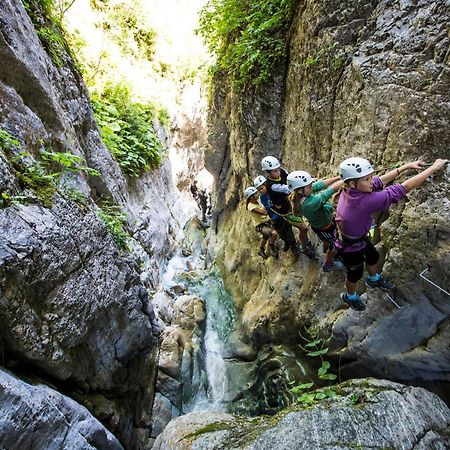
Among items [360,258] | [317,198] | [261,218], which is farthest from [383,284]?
[261,218]

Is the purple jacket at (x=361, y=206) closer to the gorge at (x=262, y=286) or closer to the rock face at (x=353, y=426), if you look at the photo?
the gorge at (x=262, y=286)

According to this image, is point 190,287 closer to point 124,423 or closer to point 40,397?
point 124,423

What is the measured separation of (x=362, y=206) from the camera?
4.47 meters

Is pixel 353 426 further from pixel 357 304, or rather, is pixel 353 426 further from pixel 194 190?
pixel 194 190

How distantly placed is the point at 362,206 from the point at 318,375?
12.0 ft

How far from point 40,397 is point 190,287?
10.1 m

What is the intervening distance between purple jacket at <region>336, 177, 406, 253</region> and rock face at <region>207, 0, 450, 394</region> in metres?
0.69

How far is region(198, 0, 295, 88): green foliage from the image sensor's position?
337 inches

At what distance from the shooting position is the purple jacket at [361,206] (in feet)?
13.8

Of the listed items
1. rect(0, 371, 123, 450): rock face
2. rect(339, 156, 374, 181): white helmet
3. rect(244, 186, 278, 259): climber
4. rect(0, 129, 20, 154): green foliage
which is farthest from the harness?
rect(0, 129, 20, 154): green foliage

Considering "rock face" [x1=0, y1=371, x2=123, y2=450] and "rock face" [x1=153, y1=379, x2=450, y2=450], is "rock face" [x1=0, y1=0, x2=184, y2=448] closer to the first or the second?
"rock face" [x1=0, y1=371, x2=123, y2=450]

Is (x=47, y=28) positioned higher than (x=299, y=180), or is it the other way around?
(x=47, y=28)

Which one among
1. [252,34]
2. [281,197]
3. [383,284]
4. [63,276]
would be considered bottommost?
[383,284]

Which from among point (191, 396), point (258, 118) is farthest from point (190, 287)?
point (258, 118)
